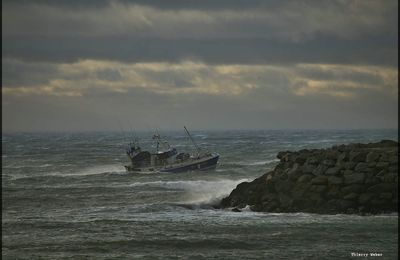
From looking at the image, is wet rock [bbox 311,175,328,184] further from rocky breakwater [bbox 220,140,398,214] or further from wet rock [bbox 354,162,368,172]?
wet rock [bbox 354,162,368,172]

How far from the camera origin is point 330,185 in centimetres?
3353

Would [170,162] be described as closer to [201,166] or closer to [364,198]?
[201,166]

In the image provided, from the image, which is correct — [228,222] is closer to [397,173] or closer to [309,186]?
[309,186]

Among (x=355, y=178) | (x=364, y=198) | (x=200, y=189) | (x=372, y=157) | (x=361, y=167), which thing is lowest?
(x=200, y=189)

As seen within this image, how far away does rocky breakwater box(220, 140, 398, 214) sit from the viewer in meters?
32.1

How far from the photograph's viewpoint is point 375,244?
25531 mm

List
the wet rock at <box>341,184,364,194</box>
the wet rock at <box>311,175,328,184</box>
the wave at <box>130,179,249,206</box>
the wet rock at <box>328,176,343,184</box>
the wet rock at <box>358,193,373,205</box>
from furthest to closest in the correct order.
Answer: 1. the wave at <box>130,179,249,206</box>
2. the wet rock at <box>311,175,328,184</box>
3. the wet rock at <box>328,176,343,184</box>
4. the wet rock at <box>341,184,364,194</box>
5. the wet rock at <box>358,193,373,205</box>

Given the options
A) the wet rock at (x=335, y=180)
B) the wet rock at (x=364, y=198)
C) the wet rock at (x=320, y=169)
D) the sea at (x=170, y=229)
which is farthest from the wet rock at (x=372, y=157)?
the sea at (x=170, y=229)

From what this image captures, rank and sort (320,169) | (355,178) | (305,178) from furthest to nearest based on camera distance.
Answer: (320,169), (305,178), (355,178)

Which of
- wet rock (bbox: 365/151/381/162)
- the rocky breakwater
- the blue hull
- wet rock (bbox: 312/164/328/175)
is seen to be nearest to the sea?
the rocky breakwater

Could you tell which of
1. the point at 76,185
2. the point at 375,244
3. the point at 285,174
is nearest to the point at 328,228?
the point at 375,244

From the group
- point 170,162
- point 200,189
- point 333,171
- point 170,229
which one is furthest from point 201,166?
point 170,229

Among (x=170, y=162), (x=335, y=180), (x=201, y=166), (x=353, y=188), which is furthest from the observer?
(x=170, y=162)

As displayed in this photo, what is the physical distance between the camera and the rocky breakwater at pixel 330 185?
32.1m
